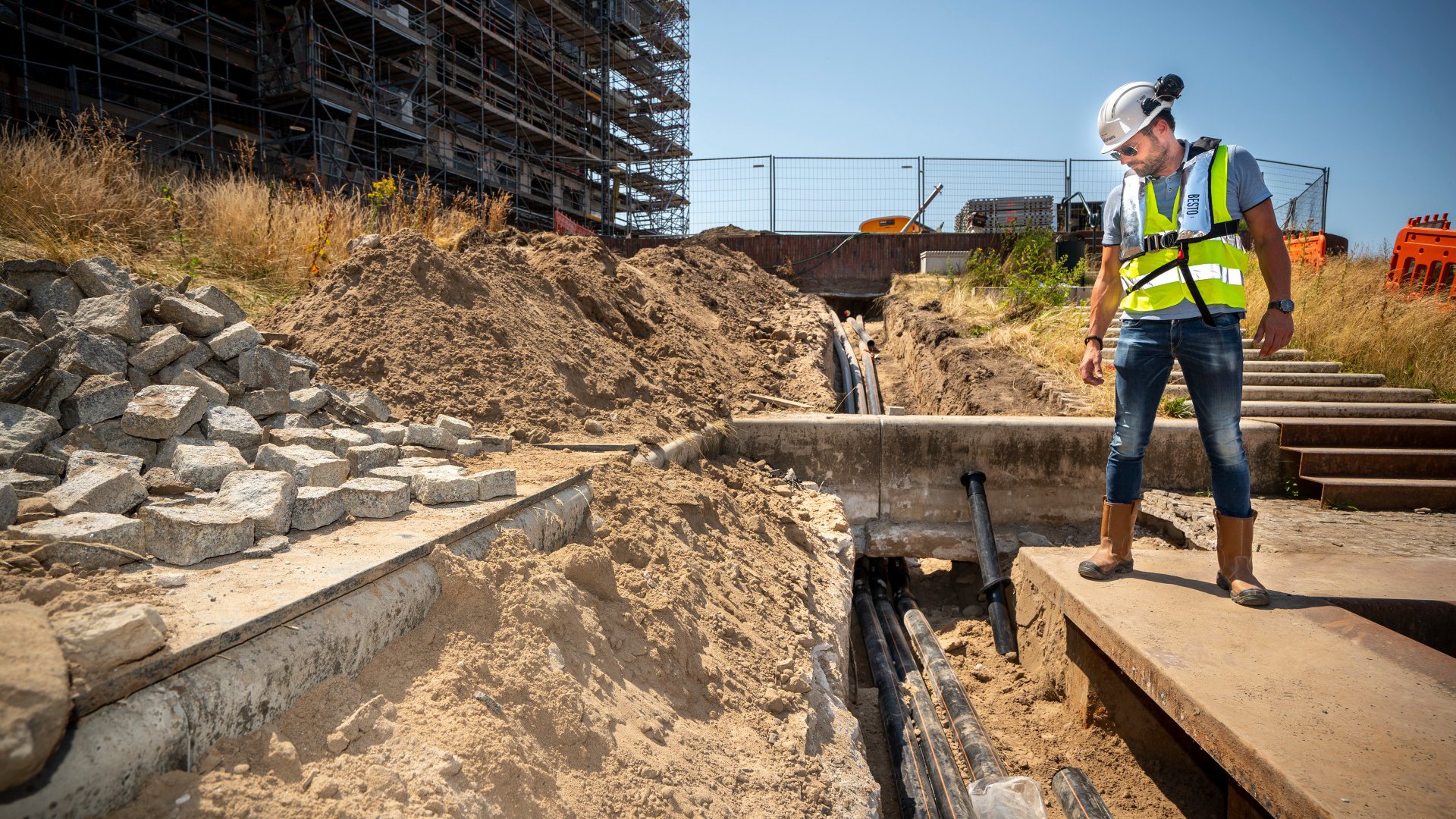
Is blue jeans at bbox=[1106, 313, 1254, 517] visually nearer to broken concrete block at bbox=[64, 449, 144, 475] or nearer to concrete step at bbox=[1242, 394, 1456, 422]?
broken concrete block at bbox=[64, 449, 144, 475]

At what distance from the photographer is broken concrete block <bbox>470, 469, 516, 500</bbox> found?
2.66 meters

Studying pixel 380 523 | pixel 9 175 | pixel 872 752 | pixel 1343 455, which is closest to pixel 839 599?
pixel 872 752

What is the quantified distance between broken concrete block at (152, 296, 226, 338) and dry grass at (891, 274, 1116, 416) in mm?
6192

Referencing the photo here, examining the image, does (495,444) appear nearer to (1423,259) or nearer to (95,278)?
(95,278)

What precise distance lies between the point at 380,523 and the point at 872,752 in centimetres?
249

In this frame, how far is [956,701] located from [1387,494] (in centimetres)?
393

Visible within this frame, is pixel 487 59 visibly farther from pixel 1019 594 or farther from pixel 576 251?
pixel 1019 594

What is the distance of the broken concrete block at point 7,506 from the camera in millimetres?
1869

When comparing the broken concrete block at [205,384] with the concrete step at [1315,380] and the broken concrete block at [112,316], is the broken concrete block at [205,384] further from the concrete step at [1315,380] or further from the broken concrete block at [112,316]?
the concrete step at [1315,380]

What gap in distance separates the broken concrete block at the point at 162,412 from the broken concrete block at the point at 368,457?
0.54 meters

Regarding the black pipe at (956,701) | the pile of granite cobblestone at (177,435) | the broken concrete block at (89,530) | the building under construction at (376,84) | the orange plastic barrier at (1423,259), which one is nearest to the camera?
the broken concrete block at (89,530)

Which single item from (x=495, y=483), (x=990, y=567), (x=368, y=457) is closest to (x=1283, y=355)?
(x=990, y=567)

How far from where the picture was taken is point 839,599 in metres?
4.07

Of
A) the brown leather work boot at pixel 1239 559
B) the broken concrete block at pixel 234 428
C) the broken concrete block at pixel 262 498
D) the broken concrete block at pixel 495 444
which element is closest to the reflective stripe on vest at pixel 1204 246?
the brown leather work boot at pixel 1239 559
